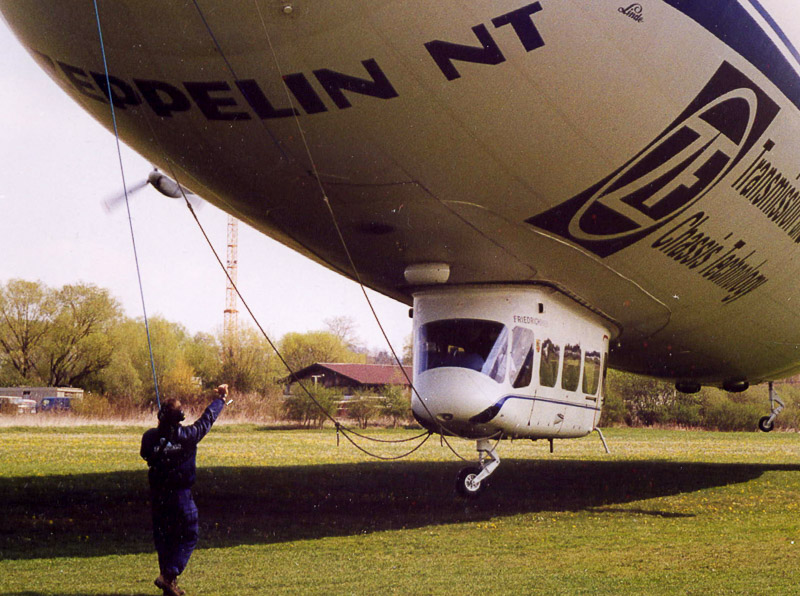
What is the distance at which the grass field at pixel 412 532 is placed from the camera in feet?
24.7

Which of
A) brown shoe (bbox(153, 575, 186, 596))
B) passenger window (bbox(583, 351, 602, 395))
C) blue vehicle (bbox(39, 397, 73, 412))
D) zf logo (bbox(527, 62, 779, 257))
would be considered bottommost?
blue vehicle (bbox(39, 397, 73, 412))

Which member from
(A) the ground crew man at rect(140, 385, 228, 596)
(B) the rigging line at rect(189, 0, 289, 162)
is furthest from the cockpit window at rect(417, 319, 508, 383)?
(A) the ground crew man at rect(140, 385, 228, 596)

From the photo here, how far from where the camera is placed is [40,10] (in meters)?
7.66

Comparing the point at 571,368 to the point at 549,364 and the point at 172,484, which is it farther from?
the point at 172,484

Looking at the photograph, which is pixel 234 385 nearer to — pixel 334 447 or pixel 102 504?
pixel 334 447

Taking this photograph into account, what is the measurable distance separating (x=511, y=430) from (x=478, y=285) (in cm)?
192

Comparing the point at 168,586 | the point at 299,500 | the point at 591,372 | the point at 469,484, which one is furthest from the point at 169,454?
the point at 299,500

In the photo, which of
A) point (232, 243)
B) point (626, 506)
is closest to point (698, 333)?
point (626, 506)

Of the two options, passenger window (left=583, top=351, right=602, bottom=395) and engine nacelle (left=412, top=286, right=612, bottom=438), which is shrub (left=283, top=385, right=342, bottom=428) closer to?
passenger window (left=583, top=351, right=602, bottom=395)

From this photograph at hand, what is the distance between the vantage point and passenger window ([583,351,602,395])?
38.9 ft

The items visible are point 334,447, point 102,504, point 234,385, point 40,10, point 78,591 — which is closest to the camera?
point 78,591

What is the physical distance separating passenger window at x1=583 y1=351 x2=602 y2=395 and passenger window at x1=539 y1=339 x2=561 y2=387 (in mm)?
905

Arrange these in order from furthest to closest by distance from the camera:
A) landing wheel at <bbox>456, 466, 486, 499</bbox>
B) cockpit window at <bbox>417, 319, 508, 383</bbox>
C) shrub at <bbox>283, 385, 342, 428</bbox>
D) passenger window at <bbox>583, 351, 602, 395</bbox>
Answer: shrub at <bbox>283, 385, 342, 428</bbox>, passenger window at <bbox>583, 351, 602, 395</bbox>, landing wheel at <bbox>456, 466, 486, 499</bbox>, cockpit window at <bbox>417, 319, 508, 383</bbox>

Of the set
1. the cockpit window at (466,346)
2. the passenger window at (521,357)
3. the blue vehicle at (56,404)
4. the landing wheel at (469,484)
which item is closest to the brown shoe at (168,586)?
the cockpit window at (466,346)
